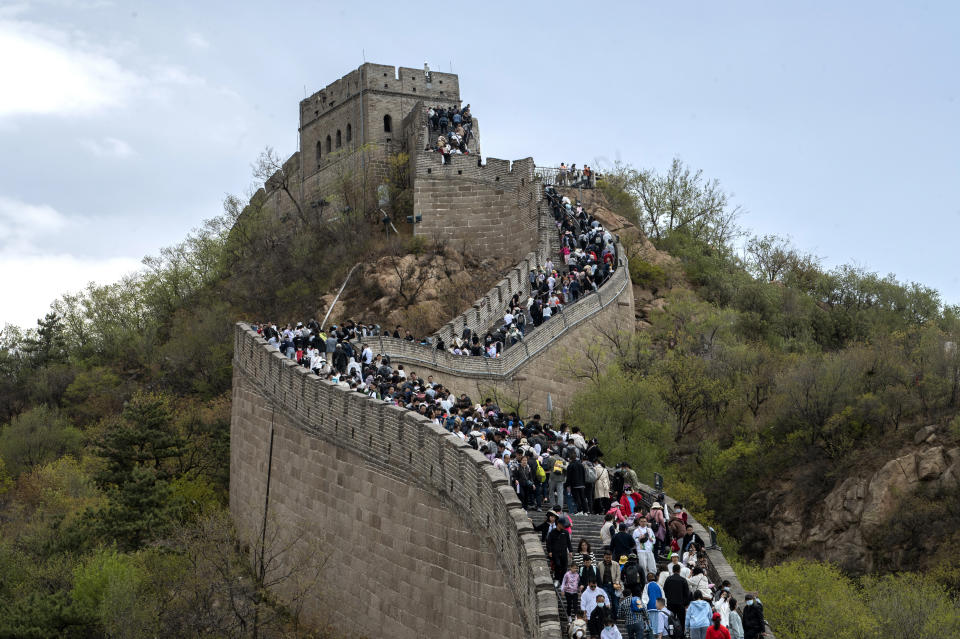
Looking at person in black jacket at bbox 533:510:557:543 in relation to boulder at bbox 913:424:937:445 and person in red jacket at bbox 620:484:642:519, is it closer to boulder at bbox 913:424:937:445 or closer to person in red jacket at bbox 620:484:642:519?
person in red jacket at bbox 620:484:642:519

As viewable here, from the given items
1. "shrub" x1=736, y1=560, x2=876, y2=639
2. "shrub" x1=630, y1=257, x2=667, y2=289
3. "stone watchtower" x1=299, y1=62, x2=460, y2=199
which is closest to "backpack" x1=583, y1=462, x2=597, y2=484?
"shrub" x1=736, y1=560, x2=876, y2=639

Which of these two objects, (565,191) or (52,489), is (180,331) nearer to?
(52,489)

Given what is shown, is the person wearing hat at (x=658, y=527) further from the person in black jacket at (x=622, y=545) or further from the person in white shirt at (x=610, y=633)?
the person in white shirt at (x=610, y=633)

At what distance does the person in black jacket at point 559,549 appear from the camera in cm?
1916

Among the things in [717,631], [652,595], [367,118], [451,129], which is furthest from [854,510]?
[367,118]

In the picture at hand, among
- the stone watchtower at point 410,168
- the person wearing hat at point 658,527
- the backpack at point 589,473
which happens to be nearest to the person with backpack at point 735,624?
the person wearing hat at point 658,527

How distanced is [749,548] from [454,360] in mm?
10247

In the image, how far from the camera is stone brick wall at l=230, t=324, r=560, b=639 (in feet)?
72.2

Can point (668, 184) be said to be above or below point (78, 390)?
above

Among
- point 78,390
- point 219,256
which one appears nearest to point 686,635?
point 78,390

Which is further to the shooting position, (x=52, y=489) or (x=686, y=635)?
(x=52, y=489)

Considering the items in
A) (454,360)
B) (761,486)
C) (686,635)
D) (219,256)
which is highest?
(219,256)

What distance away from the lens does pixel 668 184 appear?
64.4 meters

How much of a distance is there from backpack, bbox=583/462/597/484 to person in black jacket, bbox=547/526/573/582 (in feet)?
11.2
